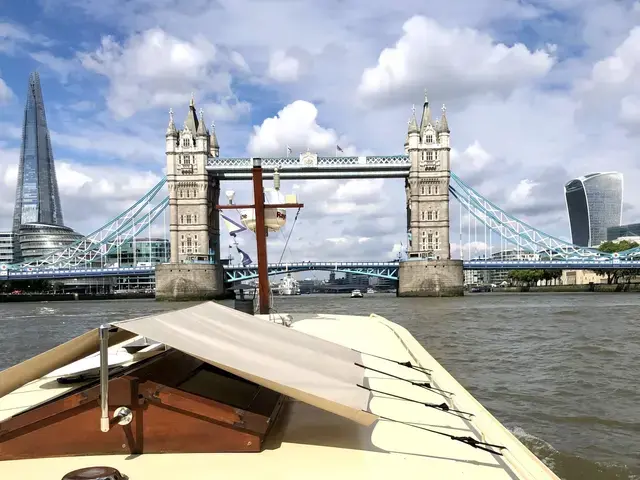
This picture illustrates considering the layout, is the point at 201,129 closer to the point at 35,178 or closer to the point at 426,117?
the point at 426,117

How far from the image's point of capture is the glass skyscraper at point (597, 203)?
14488 centimetres

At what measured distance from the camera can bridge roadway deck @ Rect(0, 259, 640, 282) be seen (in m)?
56.5

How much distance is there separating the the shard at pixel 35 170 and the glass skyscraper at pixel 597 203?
120264mm

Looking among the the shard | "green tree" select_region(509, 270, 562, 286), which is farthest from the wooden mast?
the the shard

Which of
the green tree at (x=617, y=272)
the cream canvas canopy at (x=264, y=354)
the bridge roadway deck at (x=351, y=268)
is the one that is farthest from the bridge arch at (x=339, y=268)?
the cream canvas canopy at (x=264, y=354)

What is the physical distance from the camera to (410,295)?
54.9m

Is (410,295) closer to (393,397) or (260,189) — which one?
(260,189)

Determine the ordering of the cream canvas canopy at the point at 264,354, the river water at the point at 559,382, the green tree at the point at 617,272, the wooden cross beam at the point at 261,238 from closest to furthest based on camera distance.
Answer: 1. the cream canvas canopy at the point at 264,354
2. the river water at the point at 559,382
3. the wooden cross beam at the point at 261,238
4. the green tree at the point at 617,272

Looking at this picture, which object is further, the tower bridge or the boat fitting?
the tower bridge

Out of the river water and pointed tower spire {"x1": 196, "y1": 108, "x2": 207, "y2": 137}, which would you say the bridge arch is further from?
the river water

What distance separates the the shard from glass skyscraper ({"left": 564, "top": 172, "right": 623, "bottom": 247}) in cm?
12026

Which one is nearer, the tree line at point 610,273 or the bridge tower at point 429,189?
the bridge tower at point 429,189

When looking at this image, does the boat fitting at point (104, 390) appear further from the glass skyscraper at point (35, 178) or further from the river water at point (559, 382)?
the glass skyscraper at point (35, 178)

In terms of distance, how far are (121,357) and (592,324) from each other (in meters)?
17.5
